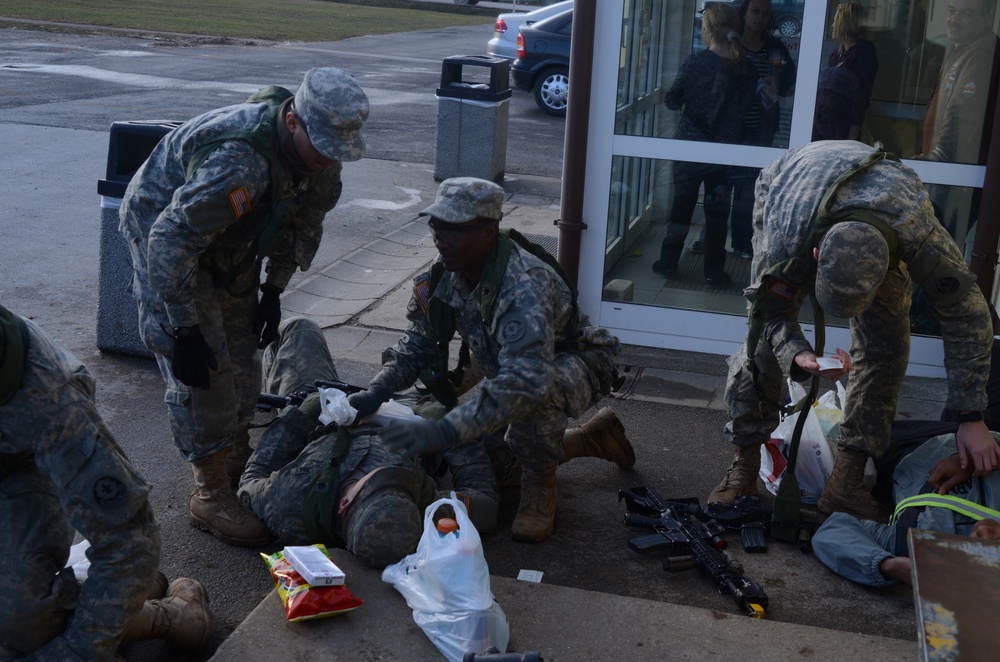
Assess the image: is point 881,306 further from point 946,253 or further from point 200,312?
point 200,312

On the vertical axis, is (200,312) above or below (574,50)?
below

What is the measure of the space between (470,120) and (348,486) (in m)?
6.66

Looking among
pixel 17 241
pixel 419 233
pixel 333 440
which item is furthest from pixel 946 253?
pixel 17 241

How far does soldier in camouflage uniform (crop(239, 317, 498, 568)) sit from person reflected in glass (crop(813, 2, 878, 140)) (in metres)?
2.87

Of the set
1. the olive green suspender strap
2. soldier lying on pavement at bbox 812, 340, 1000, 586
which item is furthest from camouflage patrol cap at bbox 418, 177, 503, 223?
soldier lying on pavement at bbox 812, 340, 1000, 586

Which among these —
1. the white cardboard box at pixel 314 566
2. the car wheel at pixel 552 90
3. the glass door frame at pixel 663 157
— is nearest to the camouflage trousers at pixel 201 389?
the white cardboard box at pixel 314 566

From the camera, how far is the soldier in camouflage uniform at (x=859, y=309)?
3.58 meters

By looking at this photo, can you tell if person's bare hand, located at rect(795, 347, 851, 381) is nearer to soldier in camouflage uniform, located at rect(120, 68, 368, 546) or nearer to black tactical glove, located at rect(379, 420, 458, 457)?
black tactical glove, located at rect(379, 420, 458, 457)

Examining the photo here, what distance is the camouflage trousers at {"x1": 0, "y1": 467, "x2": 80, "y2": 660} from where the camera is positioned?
8.61 ft

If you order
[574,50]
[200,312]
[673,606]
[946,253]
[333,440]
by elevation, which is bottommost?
[673,606]

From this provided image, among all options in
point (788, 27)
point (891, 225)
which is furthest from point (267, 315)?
point (788, 27)

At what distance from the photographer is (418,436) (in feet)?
11.3

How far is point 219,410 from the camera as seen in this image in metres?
4.03

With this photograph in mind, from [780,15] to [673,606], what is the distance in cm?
349
